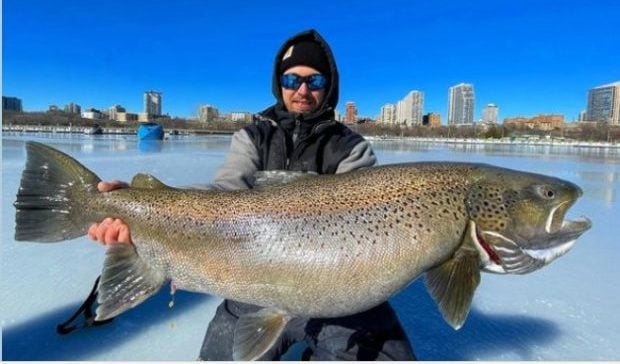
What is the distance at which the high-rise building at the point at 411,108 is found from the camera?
18350 centimetres

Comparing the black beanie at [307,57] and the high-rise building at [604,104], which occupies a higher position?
the high-rise building at [604,104]

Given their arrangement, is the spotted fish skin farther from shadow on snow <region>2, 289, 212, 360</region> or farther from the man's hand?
shadow on snow <region>2, 289, 212, 360</region>

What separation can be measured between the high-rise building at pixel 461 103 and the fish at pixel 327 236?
198m

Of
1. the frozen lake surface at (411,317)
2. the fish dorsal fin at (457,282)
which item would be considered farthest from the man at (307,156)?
the fish dorsal fin at (457,282)

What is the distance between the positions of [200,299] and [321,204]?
8.04 feet

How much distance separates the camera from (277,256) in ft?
8.77

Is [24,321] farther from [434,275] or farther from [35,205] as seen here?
[434,275]

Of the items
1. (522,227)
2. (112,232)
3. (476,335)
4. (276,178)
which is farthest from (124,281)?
(476,335)

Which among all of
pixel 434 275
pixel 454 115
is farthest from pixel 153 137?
pixel 454 115

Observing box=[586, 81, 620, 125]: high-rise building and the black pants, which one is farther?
box=[586, 81, 620, 125]: high-rise building

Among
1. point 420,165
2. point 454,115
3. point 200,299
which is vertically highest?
point 454,115

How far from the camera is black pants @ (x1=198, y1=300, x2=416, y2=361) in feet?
10.4

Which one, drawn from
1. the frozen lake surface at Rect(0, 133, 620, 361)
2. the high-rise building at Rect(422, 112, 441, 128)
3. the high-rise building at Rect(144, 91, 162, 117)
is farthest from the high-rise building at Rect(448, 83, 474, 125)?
the frozen lake surface at Rect(0, 133, 620, 361)

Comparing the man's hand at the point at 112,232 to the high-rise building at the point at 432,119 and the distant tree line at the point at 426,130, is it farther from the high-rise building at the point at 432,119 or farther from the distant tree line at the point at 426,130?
the high-rise building at the point at 432,119
